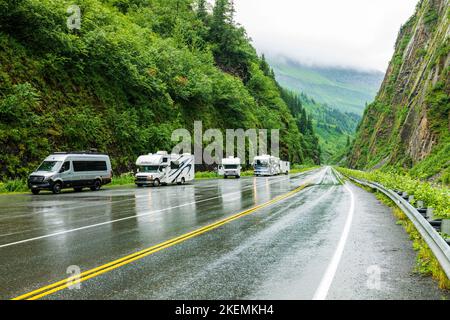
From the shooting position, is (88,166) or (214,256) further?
(88,166)

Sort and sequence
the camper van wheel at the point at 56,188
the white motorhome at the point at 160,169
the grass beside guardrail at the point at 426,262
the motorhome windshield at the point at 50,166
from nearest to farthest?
the grass beside guardrail at the point at 426,262 < the camper van wheel at the point at 56,188 < the motorhome windshield at the point at 50,166 < the white motorhome at the point at 160,169

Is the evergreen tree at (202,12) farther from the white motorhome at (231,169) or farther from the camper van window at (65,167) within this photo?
the camper van window at (65,167)

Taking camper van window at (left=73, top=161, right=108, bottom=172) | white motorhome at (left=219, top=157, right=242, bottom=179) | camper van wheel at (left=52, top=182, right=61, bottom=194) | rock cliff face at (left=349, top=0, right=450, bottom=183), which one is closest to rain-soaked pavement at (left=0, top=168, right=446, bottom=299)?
rock cliff face at (left=349, top=0, right=450, bottom=183)

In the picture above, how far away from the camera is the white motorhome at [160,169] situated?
3259cm

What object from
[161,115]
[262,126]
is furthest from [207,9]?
[161,115]

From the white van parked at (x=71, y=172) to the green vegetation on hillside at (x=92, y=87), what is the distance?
2.83 metres

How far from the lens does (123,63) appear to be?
40719 millimetres

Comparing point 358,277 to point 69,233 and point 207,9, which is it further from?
point 207,9

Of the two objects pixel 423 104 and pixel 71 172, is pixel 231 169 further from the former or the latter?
pixel 71 172

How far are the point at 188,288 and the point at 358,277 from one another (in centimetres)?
274

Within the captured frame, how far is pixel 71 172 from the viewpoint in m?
26.0

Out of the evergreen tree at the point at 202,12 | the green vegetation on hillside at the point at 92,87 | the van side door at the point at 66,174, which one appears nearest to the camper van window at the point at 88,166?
the van side door at the point at 66,174

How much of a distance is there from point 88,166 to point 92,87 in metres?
13.3

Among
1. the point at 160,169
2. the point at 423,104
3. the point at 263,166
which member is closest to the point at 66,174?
the point at 160,169
